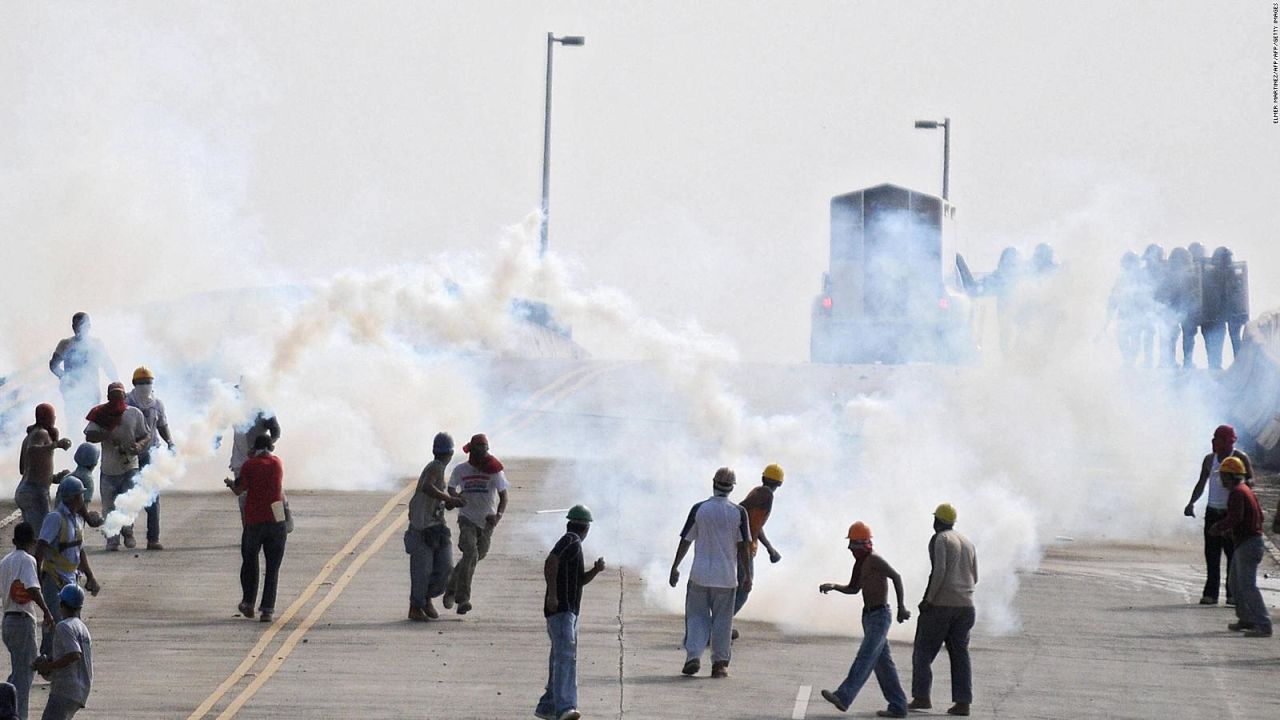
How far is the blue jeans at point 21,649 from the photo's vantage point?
15.1 meters

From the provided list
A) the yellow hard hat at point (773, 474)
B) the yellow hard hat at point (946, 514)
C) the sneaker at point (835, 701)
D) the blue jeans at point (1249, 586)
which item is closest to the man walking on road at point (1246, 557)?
the blue jeans at point (1249, 586)

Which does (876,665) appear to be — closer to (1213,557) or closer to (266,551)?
(266,551)

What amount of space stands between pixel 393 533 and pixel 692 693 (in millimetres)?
8189

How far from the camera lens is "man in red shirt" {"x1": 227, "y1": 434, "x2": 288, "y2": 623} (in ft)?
63.6

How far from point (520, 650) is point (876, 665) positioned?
365 centimetres

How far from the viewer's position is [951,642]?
1652cm

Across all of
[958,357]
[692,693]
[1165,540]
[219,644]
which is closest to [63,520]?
[219,644]

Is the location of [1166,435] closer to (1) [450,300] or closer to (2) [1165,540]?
(2) [1165,540]

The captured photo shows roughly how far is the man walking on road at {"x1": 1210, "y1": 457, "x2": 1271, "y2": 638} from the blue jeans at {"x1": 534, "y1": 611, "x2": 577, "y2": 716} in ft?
23.9

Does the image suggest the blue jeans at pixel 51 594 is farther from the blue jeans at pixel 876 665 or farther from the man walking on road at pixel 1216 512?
the man walking on road at pixel 1216 512

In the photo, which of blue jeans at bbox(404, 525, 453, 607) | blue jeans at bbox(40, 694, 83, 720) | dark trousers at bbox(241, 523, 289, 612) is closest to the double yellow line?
dark trousers at bbox(241, 523, 289, 612)

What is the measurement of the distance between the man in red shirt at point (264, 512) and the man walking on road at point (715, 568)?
3956mm

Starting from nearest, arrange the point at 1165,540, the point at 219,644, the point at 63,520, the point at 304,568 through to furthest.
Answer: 1. the point at 63,520
2. the point at 219,644
3. the point at 304,568
4. the point at 1165,540

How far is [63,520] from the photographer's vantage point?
16.8 meters
